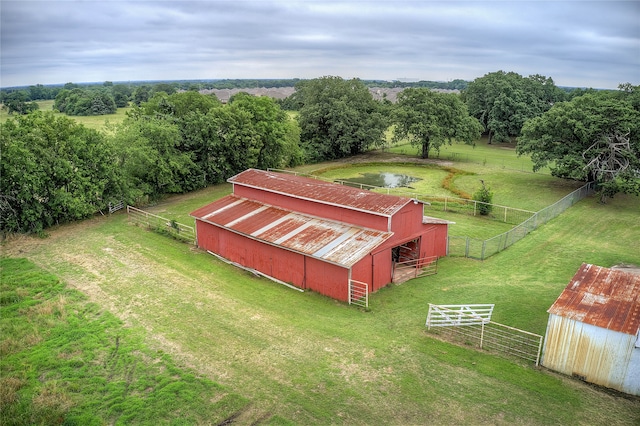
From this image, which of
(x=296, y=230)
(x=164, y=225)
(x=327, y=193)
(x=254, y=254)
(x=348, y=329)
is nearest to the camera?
(x=348, y=329)

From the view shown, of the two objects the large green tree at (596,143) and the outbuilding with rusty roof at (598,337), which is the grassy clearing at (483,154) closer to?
the large green tree at (596,143)

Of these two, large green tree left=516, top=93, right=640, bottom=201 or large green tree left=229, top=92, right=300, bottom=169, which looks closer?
large green tree left=516, top=93, right=640, bottom=201

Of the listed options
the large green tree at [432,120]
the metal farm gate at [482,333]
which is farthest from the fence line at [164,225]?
the large green tree at [432,120]

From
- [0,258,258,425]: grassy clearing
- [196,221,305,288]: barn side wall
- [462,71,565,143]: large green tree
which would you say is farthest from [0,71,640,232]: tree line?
[462,71,565,143]: large green tree

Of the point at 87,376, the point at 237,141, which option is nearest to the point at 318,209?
the point at 87,376

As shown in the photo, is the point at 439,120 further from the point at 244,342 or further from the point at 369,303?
the point at 244,342

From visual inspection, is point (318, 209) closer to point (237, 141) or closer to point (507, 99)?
point (237, 141)

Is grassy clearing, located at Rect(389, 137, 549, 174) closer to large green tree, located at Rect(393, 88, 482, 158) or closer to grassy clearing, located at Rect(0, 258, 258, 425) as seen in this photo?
large green tree, located at Rect(393, 88, 482, 158)
